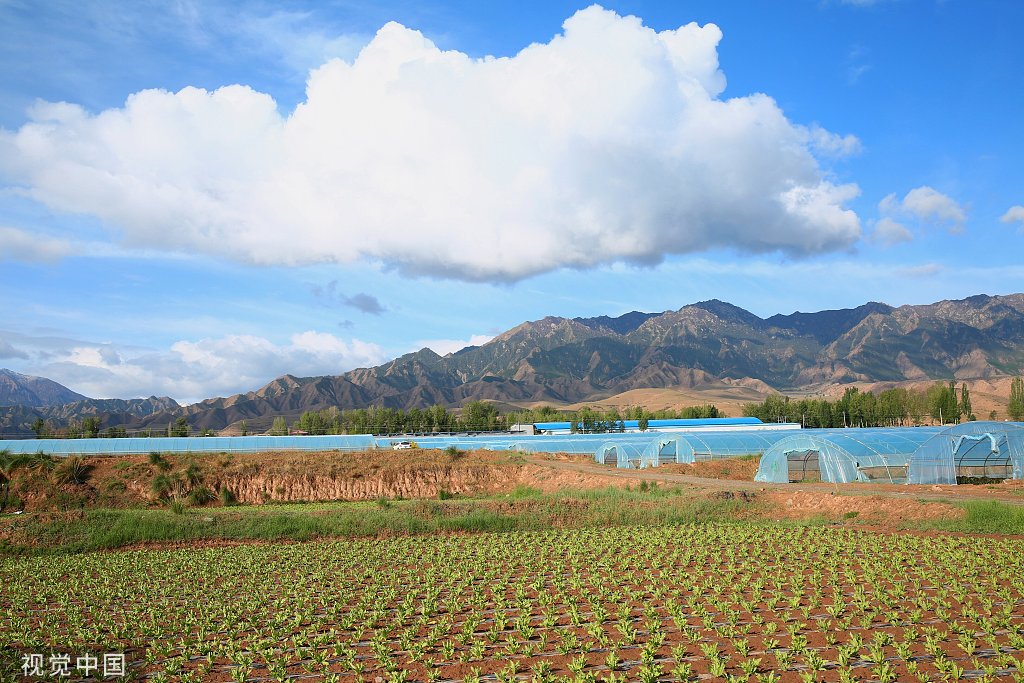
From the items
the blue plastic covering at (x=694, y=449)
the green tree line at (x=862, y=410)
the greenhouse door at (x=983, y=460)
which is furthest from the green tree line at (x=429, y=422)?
the greenhouse door at (x=983, y=460)

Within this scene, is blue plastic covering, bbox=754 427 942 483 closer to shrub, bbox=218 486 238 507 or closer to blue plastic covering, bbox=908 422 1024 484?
blue plastic covering, bbox=908 422 1024 484

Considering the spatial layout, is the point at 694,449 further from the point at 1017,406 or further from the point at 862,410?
the point at 1017,406

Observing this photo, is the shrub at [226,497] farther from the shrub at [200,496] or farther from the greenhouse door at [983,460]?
the greenhouse door at [983,460]

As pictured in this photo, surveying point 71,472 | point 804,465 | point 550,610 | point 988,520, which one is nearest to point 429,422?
point 71,472

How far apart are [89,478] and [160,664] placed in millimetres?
41508

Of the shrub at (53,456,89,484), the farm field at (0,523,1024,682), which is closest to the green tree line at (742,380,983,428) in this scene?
the shrub at (53,456,89,484)

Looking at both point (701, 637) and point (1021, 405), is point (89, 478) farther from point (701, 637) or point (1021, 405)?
point (1021, 405)

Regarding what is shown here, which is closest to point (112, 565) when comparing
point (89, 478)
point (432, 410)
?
point (89, 478)

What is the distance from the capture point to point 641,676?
1202 centimetres

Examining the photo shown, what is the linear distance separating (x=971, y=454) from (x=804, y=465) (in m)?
9.65

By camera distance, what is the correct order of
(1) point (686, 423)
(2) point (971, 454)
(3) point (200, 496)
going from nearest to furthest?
1. (2) point (971, 454)
2. (3) point (200, 496)
3. (1) point (686, 423)

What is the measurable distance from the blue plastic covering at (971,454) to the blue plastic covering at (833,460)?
2012 mm

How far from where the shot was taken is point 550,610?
1639cm

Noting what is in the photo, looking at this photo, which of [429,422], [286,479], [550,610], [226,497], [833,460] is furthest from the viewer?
[429,422]
